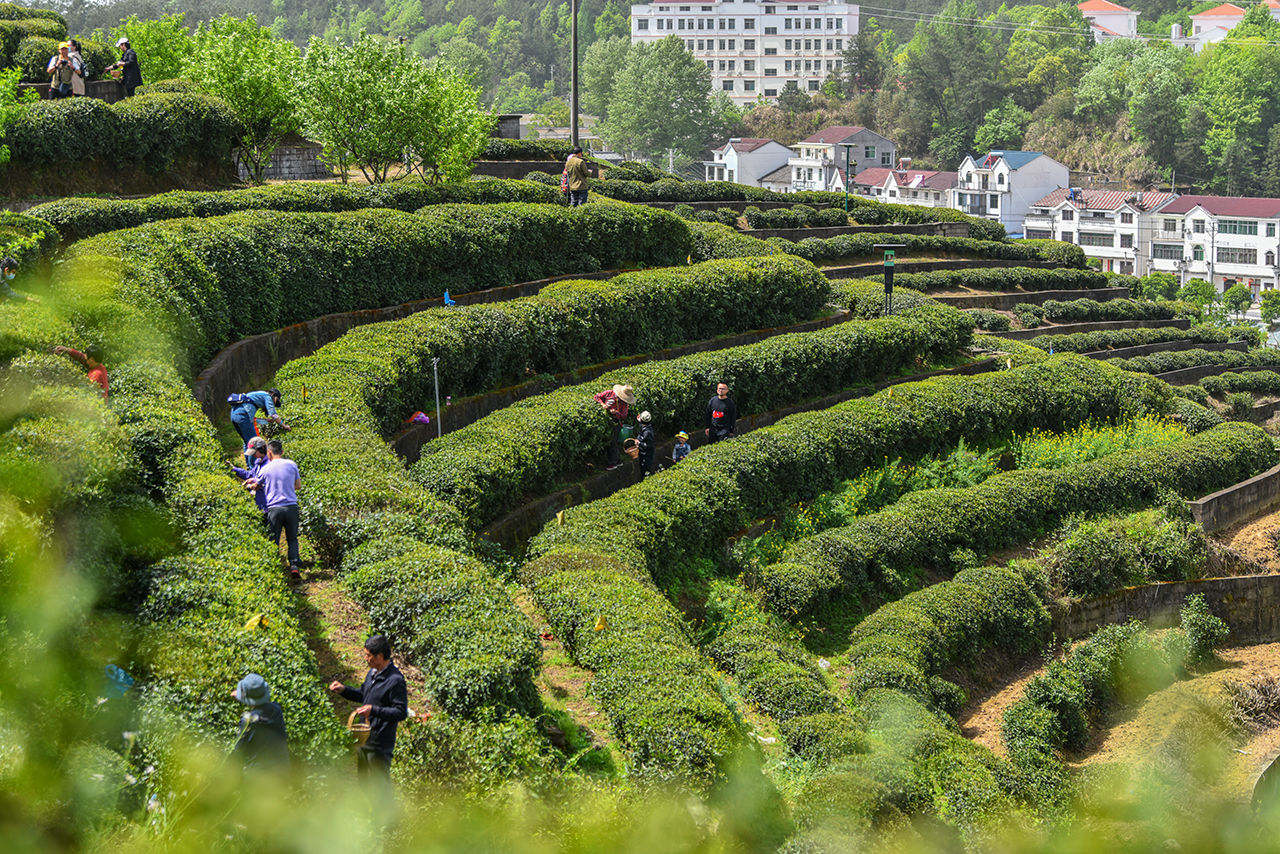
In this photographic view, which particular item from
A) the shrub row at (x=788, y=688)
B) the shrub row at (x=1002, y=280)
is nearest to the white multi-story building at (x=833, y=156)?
Result: the shrub row at (x=1002, y=280)

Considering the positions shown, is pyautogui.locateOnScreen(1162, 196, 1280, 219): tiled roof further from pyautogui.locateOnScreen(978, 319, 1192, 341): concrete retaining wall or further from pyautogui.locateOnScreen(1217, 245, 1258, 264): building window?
pyautogui.locateOnScreen(978, 319, 1192, 341): concrete retaining wall

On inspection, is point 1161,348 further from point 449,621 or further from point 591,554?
point 449,621

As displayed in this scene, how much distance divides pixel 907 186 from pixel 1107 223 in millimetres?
17262

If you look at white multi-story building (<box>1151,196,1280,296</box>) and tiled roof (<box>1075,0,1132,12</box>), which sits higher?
tiled roof (<box>1075,0,1132,12</box>)

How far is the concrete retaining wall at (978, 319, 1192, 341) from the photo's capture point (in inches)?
1495

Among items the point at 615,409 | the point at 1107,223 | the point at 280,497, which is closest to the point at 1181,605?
the point at 615,409

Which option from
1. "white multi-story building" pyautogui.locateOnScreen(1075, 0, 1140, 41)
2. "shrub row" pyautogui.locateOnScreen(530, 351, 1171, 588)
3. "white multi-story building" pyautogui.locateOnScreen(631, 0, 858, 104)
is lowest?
"shrub row" pyautogui.locateOnScreen(530, 351, 1171, 588)

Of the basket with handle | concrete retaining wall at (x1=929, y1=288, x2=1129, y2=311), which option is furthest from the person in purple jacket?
concrete retaining wall at (x1=929, y1=288, x2=1129, y2=311)

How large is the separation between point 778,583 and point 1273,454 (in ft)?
50.4

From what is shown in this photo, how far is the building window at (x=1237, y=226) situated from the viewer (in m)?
86.6

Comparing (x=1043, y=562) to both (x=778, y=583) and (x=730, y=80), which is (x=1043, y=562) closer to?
(x=778, y=583)

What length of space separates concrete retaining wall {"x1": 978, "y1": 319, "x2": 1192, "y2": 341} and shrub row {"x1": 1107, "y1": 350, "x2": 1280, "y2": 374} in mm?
1882

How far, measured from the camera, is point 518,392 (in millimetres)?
19172

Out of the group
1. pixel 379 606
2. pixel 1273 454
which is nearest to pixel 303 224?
pixel 379 606
